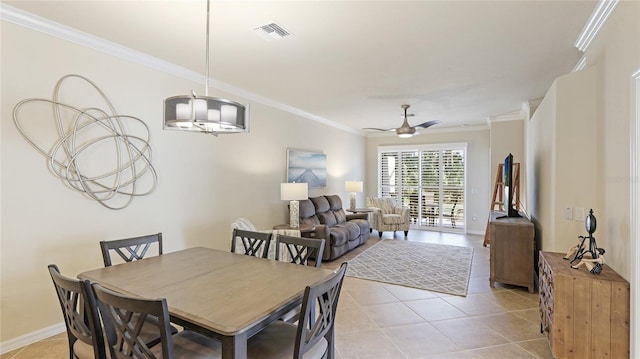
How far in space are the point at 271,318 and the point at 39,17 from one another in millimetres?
3070

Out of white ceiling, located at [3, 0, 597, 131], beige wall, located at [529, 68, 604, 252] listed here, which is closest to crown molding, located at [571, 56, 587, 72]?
white ceiling, located at [3, 0, 597, 131]

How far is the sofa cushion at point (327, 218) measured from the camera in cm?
584

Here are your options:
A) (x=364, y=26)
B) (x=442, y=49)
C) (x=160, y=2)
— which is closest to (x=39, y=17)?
(x=160, y=2)

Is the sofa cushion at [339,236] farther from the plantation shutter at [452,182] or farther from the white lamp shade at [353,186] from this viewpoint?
the plantation shutter at [452,182]

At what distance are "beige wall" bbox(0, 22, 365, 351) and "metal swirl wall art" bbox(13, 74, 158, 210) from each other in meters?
0.06

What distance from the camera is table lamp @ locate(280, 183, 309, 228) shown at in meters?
4.79

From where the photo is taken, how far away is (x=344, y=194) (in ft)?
25.8

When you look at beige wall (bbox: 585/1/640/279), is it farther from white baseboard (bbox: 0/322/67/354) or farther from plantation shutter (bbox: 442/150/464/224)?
plantation shutter (bbox: 442/150/464/224)

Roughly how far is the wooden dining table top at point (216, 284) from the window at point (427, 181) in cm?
667

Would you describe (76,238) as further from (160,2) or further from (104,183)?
(160,2)

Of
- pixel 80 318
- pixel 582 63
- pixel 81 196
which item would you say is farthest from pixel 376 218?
pixel 80 318

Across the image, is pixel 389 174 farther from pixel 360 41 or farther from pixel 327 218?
pixel 360 41

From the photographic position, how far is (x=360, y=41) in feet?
9.50

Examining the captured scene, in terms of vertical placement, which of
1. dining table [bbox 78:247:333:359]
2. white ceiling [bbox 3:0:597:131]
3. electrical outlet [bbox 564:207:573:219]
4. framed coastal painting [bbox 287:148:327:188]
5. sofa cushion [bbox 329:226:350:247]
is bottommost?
sofa cushion [bbox 329:226:350:247]
